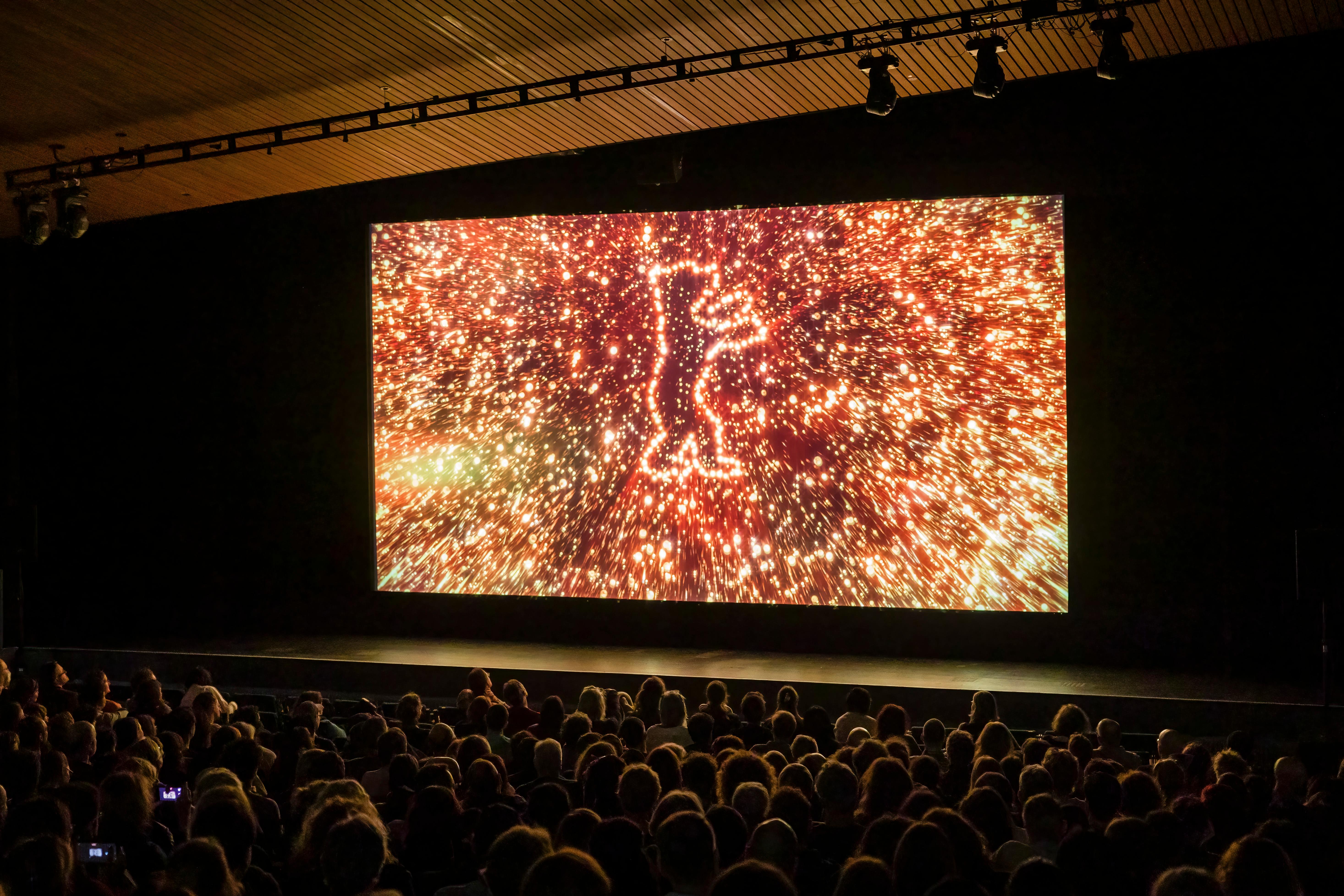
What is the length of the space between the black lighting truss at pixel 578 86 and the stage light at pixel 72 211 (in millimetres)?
170

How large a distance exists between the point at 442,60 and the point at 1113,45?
3994 mm

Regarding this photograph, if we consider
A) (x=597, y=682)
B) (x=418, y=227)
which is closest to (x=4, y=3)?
(x=418, y=227)

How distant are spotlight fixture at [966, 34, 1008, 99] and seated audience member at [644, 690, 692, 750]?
3780 mm

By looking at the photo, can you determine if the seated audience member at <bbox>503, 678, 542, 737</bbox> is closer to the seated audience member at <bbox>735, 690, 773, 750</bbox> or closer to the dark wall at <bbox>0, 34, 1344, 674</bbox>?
the seated audience member at <bbox>735, 690, 773, 750</bbox>

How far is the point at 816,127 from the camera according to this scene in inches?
381

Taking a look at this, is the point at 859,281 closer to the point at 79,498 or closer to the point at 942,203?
the point at 942,203

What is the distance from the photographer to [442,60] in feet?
25.9

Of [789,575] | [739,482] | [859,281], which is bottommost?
[789,575]

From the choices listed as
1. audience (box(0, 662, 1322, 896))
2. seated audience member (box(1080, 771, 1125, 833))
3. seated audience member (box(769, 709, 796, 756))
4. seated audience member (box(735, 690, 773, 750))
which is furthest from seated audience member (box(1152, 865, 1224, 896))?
seated audience member (box(735, 690, 773, 750))

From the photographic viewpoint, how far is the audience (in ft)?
7.88

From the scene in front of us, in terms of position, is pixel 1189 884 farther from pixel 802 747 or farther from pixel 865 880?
pixel 802 747

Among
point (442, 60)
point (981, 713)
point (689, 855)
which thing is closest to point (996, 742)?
point (981, 713)

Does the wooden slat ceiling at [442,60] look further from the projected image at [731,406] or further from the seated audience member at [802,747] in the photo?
the seated audience member at [802,747]

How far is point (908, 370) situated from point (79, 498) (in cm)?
795
